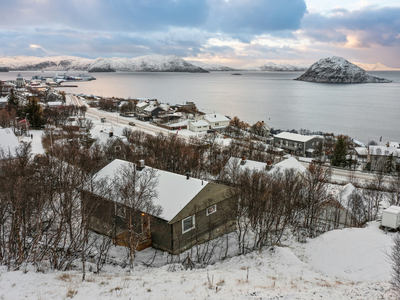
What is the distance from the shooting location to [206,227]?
1922 cm

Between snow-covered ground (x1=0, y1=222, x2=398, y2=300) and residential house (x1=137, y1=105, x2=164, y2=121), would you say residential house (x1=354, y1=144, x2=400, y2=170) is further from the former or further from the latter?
residential house (x1=137, y1=105, x2=164, y2=121)

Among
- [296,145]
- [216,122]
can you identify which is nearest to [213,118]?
[216,122]

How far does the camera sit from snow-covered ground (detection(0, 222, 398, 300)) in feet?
33.6

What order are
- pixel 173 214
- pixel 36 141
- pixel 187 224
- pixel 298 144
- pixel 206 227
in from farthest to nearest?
pixel 298 144 < pixel 36 141 < pixel 206 227 < pixel 187 224 < pixel 173 214

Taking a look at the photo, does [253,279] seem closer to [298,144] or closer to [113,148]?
[113,148]

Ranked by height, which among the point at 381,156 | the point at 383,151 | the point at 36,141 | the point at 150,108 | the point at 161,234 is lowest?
the point at 381,156

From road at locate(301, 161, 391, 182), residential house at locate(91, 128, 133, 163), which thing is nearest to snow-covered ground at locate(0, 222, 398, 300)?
residential house at locate(91, 128, 133, 163)

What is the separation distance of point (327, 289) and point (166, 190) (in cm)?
1064

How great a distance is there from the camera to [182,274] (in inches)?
519

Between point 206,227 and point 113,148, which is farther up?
point 113,148

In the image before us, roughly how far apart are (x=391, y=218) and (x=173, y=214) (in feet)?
50.4

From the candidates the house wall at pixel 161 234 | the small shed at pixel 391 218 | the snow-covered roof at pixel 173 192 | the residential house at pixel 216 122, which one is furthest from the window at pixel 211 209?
the residential house at pixel 216 122

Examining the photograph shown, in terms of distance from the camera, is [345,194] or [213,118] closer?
[345,194]

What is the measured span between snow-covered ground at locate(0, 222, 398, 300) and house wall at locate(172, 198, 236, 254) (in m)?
2.04
